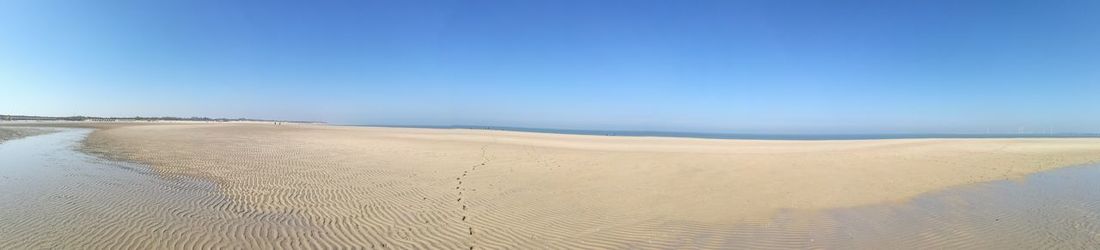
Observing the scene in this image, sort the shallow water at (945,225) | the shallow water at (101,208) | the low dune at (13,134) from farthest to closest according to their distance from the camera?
the low dune at (13,134) → the shallow water at (945,225) → the shallow water at (101,208)

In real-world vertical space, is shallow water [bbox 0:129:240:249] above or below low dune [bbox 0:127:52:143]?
below

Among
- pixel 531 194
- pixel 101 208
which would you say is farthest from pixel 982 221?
pixel 101 208

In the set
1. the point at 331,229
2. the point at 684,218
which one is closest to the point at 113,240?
the point at 331,229

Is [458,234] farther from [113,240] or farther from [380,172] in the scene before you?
[380,172]

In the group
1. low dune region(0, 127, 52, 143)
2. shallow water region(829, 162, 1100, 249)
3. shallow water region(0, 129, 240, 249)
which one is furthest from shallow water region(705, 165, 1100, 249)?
low dune region(0, 127, 52, 143)

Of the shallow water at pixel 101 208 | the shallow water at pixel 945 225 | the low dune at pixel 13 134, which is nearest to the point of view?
the shallow water at pixel 101 208

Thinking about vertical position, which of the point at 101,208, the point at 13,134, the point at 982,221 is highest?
the point at 13,134

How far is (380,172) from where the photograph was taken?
15680 mm

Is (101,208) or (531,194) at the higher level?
(531,194)

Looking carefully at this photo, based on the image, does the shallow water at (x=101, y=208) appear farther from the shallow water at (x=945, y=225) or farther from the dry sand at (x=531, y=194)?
the shallow water at (x=945, y=225)

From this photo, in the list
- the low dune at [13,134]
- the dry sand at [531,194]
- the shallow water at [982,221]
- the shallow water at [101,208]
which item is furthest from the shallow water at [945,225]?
the low dune at [13,134]

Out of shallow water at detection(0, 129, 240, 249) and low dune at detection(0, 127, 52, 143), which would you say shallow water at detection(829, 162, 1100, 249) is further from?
low dune at detection(0, 127, 52, 143)

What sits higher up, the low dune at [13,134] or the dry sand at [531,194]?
the low dune at [13,134]

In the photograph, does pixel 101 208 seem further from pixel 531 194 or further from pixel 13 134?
pixel 13 134
